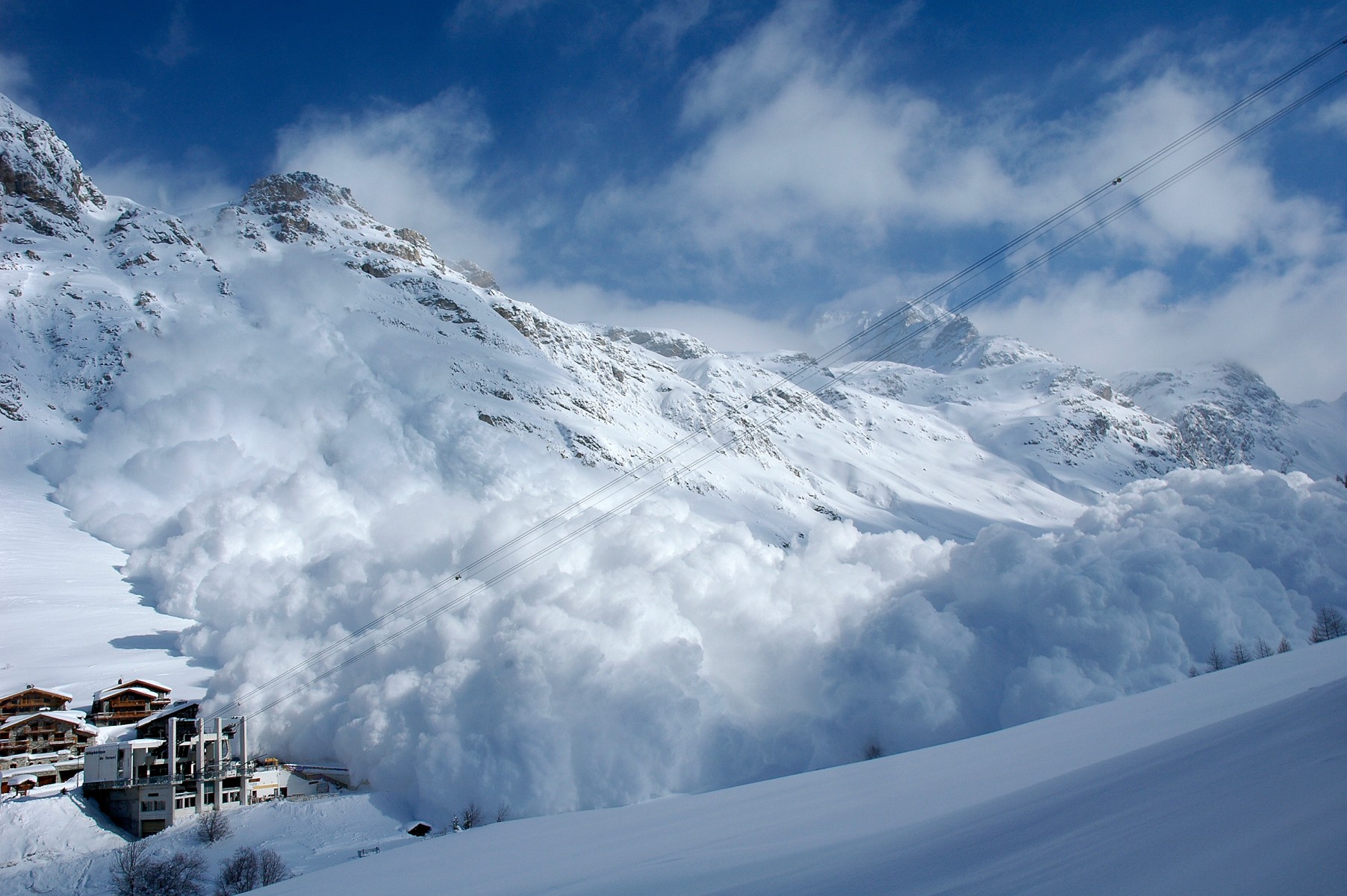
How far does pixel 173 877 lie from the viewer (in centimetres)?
3844

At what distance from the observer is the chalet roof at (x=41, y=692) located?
56287 mm

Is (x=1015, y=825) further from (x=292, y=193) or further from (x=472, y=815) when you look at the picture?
(x=292, y=193)

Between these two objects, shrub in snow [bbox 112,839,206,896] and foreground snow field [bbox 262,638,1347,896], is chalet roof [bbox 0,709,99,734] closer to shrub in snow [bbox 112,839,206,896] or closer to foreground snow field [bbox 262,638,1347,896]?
shrub in snow [bbox 112,839,206,896]

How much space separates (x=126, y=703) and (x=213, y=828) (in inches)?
788

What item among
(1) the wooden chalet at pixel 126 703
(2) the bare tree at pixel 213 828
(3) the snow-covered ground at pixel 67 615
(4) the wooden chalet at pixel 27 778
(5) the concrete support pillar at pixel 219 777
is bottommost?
(2) the bare tree at pixel 213 828

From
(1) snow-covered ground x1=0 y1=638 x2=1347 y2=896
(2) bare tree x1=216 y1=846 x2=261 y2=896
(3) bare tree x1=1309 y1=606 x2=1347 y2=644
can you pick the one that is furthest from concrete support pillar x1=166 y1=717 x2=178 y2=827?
(3) bare tree x1=1309 y1=606 x2=1347 y2=644

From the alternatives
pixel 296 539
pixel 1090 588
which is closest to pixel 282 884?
pixel 1090 588

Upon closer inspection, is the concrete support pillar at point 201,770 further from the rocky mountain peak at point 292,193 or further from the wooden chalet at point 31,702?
the rocky mountain peak at point 292,193

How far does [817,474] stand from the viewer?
598 feet

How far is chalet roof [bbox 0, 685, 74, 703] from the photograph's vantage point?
56287mm

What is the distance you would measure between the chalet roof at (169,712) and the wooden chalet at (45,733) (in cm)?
356

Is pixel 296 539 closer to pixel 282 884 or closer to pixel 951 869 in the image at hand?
pixel 282 884

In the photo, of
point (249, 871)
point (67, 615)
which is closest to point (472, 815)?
point (249, 871)

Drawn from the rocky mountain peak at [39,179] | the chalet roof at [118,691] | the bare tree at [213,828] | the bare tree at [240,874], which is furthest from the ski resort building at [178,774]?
the rocky mountain peak at [39,179]
